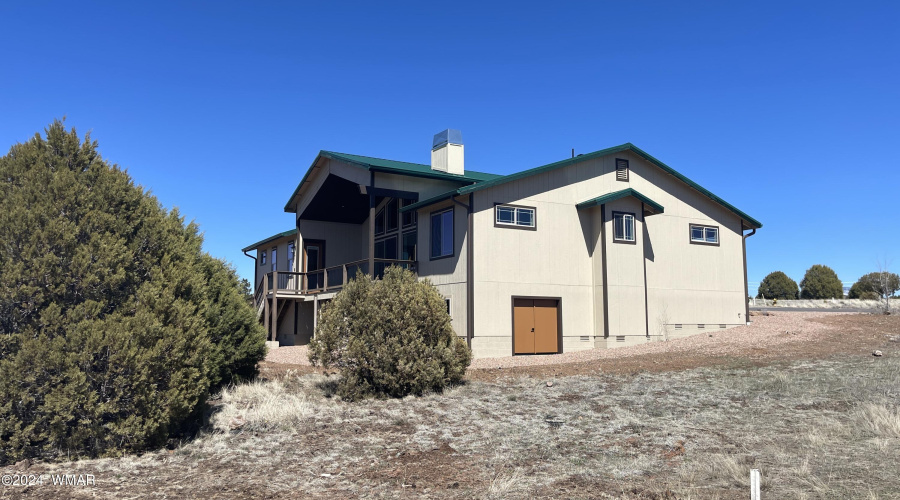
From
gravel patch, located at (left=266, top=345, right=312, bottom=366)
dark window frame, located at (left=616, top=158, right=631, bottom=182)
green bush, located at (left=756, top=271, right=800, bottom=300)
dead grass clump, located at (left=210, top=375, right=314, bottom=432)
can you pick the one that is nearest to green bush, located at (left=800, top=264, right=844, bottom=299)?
green bush, located at (left=756, top=271, right=800, bottom=300)

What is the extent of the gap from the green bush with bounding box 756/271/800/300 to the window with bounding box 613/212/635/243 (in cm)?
4480

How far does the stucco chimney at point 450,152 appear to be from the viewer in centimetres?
2328

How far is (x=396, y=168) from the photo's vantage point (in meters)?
21.4

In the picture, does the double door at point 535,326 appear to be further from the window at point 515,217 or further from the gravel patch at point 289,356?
the gravel patch at point 289,356

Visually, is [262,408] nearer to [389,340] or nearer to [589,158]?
[389,340]

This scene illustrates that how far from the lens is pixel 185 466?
7.51m

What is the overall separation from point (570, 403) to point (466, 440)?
117 inches

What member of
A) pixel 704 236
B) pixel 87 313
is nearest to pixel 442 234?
pixel 704 236

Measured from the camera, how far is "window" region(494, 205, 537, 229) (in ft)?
66.2

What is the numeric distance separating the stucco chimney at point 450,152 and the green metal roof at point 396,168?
413 mm

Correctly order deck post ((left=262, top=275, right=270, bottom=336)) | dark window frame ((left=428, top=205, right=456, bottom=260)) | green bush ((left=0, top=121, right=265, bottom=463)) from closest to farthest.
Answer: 1. green bush ((left=0, top=121, right=265, bottom=463))
2. dark window frame ((left=428, top=205, right=456, bottom=260))
3. deck post ((left=262, top=275, right=270, bottom=336))

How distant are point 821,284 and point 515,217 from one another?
49.2 meters

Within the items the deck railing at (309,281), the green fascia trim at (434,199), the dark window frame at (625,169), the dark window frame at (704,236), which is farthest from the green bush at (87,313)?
the dark window frame at (704,236)

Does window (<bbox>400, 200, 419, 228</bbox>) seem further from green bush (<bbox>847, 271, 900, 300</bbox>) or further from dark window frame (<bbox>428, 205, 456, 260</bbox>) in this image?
green bush (<bbox>847, 271, 900, 300</bbox>)
